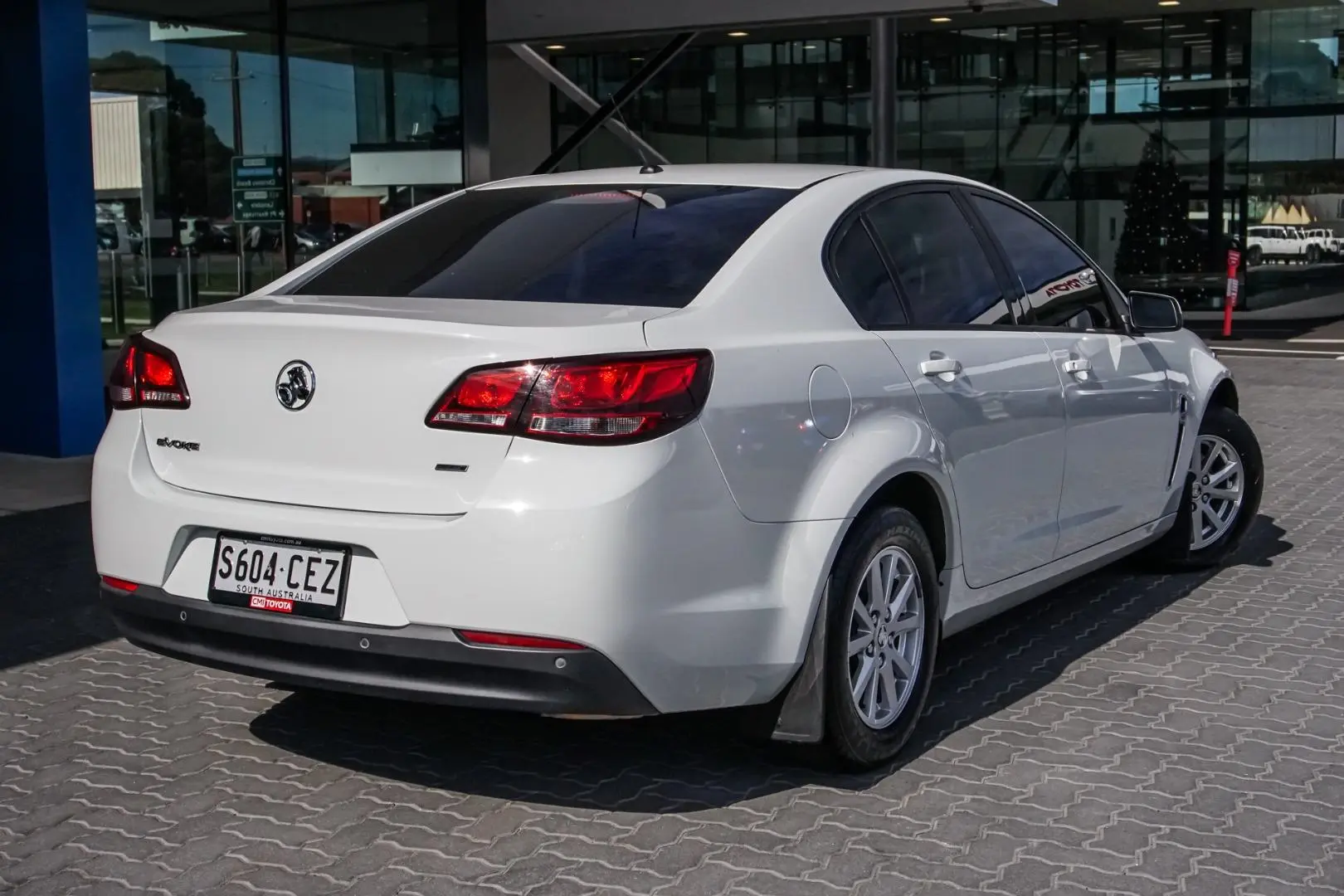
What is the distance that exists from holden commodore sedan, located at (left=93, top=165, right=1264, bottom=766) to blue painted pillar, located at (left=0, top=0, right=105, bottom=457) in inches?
242

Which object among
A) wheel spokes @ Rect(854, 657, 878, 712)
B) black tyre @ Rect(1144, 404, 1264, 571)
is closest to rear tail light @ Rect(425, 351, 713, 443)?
wheel spokes @ Rect(854, 657, 878, 712)

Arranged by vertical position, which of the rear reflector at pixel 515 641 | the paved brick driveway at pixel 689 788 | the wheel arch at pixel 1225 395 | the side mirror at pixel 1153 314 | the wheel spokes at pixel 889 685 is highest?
the side mirror at pixel 1153 314

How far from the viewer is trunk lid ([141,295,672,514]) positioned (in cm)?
378

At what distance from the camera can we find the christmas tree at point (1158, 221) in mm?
28406

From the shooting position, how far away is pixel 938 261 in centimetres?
510

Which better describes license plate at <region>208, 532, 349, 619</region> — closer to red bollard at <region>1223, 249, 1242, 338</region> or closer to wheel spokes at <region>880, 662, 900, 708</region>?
wheel spokes at <region>880, 662, 900, 708</region>

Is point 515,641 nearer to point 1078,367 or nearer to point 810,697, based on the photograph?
point 810,697

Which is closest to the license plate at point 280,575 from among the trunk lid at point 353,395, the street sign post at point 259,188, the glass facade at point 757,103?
the trunk lid at point 353,395

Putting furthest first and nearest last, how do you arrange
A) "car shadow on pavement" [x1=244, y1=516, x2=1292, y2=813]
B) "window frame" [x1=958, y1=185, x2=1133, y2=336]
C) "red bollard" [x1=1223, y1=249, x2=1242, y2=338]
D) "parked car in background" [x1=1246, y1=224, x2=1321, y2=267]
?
"parked car in background" [x1=1246, y1=224, x2=1321, y2=267] < "red bollard" [x1=1223, y1=249, x2=1242, y2=338] < "window frame" [x1=958, y1=185, x2=1133, y2=336] < "car shadow on pavement" [x1=244, y1=516, x2=1292, y2=813]

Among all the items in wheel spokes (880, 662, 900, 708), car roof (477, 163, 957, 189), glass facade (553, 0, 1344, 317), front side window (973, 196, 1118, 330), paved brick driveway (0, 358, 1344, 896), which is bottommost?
paved brick driveway (0, 358, 1344, 896)

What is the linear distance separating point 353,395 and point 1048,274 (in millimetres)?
2825

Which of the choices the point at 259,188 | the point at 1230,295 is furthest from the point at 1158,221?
the point at 259,188

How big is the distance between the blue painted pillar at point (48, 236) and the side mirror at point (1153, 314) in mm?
7134

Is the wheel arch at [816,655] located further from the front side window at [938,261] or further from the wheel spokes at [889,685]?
the front side window at [938,261]
